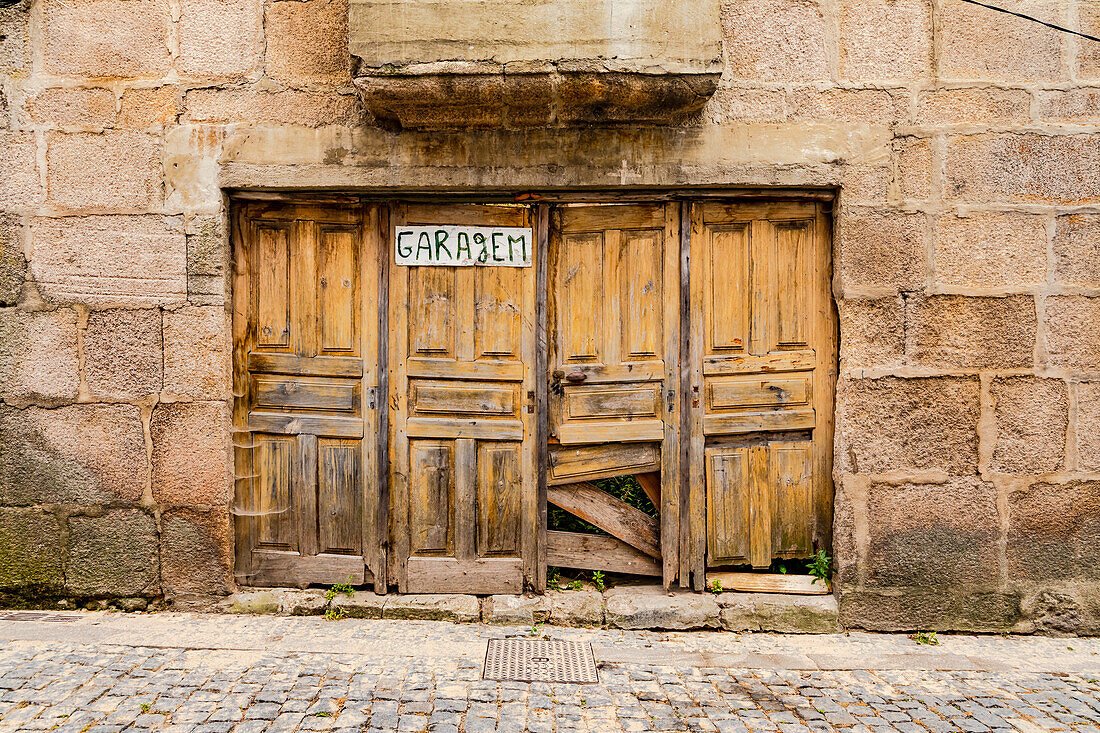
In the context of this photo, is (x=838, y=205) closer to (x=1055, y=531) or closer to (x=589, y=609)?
(x=1055, y=531)

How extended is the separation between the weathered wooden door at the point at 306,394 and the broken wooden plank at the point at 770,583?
1945 millimetres

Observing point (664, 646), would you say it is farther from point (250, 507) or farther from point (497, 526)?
point (250, 507)

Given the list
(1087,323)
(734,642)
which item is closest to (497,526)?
(734,642)

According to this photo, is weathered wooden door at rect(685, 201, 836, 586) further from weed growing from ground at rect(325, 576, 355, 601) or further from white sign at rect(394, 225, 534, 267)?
weed growing from ground at rect(325, 576, 355, 601)

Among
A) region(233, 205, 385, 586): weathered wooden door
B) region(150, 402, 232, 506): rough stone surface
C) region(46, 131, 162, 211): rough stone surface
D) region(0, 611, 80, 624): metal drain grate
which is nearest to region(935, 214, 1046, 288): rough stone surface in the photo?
region(233, 205, 385, 586): weathered wooden door

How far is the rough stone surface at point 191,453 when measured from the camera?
12.2 feet

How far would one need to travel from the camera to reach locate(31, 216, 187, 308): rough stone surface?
370 cm

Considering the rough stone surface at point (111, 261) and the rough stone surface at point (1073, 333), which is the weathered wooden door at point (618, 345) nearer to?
the rough stone surface at point (1073, 333)

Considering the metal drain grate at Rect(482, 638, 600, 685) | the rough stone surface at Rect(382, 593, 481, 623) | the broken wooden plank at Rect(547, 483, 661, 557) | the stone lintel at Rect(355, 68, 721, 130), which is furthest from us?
the broken wooden plank at Rect(547, 483, 661, 557)

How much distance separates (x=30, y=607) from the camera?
3.73m

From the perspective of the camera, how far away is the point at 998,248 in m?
3.62

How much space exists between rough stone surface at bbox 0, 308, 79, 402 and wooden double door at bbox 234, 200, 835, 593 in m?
0.88

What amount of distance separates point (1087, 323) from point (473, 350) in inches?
130

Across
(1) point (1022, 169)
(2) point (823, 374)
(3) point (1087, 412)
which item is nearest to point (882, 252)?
(2) point (823, 374)
